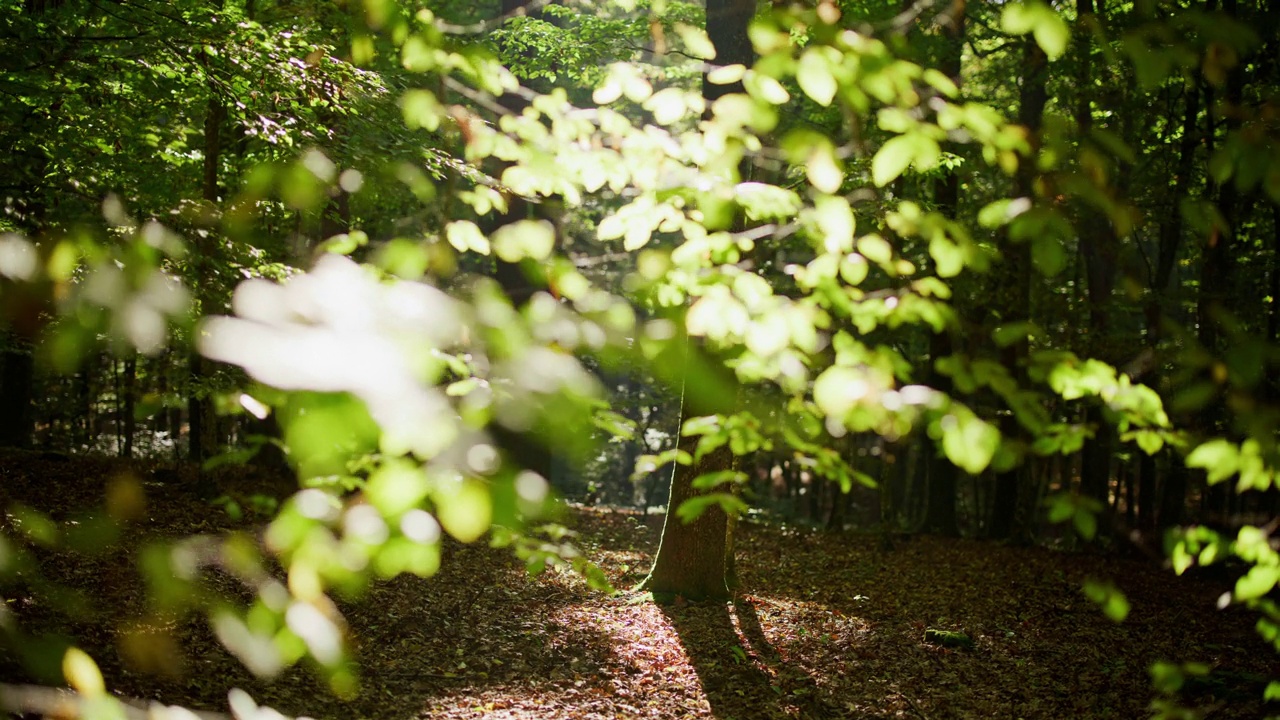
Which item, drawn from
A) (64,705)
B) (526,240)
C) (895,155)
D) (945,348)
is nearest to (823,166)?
(895,155)

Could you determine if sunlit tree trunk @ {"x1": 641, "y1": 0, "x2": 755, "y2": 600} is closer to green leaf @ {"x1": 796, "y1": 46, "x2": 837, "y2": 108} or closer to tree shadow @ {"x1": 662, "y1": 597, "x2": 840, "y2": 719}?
tree shadow @ {"x1": 662, "y1": 597, "x2": 840, "y2": 719}

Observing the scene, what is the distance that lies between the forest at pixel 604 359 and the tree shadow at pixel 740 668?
5 centimetres

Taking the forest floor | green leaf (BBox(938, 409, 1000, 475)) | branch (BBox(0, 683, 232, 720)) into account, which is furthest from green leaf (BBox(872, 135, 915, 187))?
the forest floor

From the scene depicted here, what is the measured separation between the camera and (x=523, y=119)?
2.06 m

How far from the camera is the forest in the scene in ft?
5.18

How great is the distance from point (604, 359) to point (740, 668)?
200 inches

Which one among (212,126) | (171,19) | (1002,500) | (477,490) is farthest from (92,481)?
(1002,500)

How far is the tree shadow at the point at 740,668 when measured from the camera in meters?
5.71

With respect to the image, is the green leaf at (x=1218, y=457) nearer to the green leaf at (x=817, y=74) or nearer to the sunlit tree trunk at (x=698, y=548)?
the green leaf at (x=817, y=74)

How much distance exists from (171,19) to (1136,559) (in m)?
12.6

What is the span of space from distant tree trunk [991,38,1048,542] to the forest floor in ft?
8.83

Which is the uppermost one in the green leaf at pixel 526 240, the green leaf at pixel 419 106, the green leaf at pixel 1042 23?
the green leaf at pixel 1042 23

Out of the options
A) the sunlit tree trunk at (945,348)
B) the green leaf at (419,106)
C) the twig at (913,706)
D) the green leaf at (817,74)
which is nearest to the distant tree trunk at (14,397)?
the twig at (913,706)

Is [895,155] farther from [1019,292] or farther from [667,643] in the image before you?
[1019,292]
